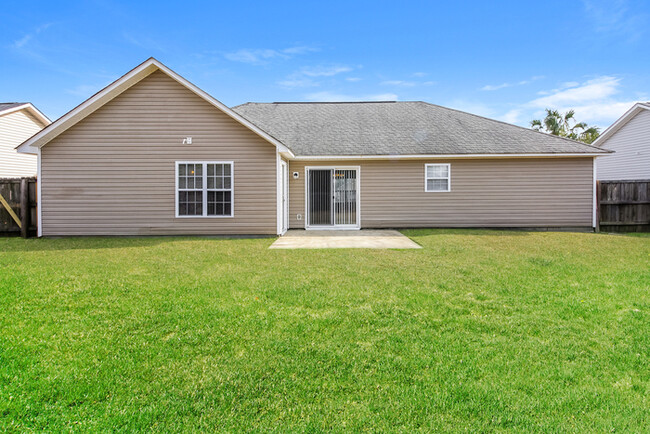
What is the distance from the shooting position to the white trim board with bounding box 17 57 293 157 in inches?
428

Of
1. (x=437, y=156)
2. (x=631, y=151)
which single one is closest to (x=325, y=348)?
(x=437, y=156)

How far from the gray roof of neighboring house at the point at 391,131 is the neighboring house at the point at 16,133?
11.4 metres

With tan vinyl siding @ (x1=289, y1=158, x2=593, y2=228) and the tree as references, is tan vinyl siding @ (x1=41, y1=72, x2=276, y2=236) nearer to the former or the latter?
tan vinyl siding @ (x1=289, y1=158, x2=593, y2=228)

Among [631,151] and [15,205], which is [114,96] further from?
[631,151]

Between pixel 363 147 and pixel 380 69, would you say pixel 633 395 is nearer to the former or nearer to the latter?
pixel 363 147

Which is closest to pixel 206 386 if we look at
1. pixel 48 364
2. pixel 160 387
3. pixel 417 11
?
pixel 160 387

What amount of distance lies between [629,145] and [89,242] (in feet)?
79.1

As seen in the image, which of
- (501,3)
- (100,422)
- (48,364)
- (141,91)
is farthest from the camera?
(501,3)

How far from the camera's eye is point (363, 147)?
13898 millimetres

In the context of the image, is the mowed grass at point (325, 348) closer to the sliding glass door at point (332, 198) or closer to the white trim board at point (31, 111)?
the sliding glass door at point (332, 198)

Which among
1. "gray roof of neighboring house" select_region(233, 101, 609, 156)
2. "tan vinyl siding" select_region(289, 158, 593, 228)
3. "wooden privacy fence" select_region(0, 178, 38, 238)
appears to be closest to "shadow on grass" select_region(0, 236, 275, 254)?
"wooden privacy fence" select_region(0, 178, 38, 238)

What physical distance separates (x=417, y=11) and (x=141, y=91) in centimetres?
1088

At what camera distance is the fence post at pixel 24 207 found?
11.7 m

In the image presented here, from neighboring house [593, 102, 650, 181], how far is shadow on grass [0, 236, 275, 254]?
18529 millimetres
